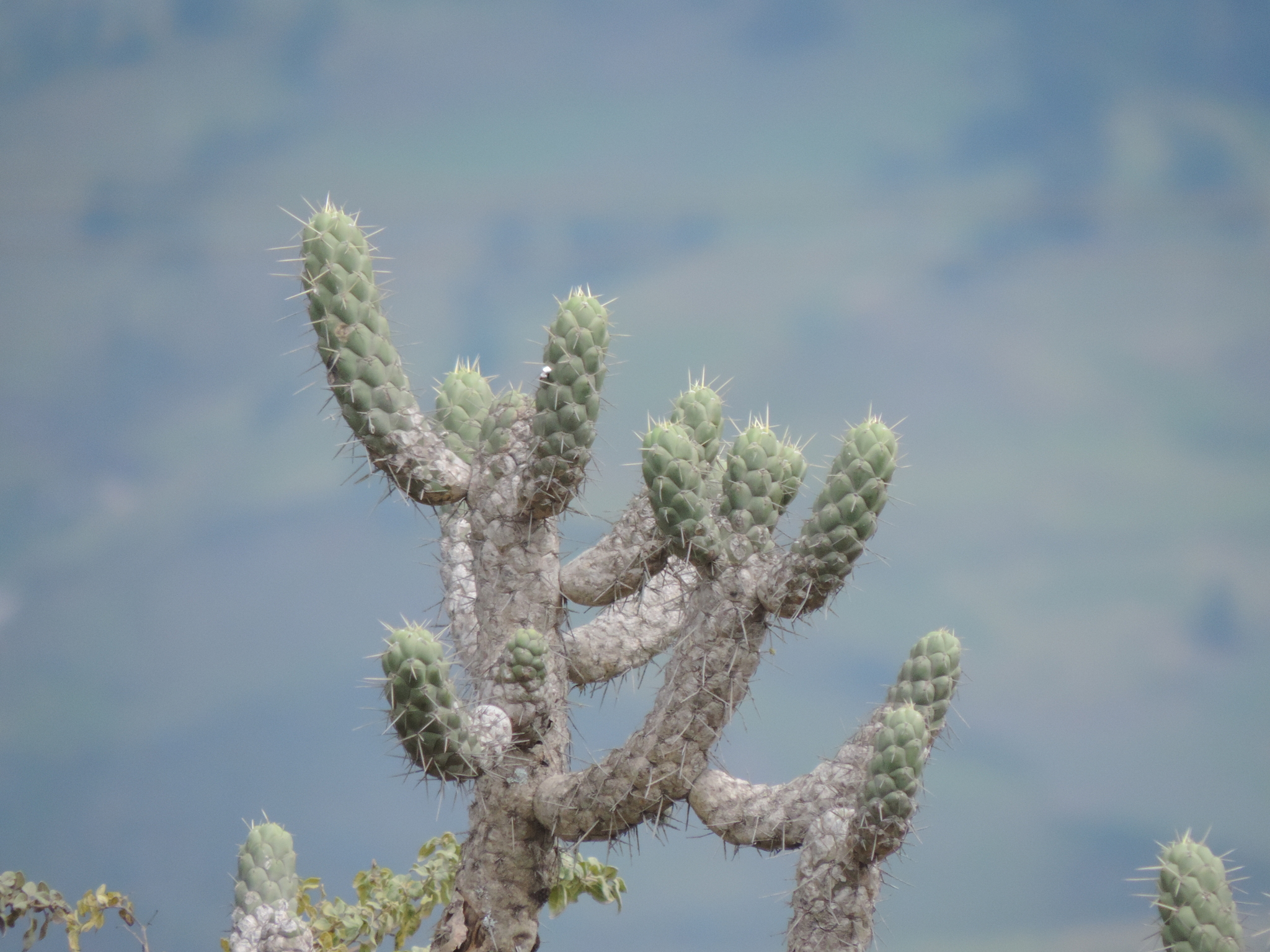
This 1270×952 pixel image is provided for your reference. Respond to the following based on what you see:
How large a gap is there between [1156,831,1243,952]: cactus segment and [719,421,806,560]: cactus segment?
1.14 meters

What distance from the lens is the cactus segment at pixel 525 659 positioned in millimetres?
3330

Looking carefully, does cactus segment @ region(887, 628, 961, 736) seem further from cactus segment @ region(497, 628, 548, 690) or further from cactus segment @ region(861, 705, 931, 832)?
cactus segment @ region(497, 628, 548, 690)

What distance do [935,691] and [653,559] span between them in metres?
0.85

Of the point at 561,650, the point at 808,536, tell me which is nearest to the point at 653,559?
the point at 561,650

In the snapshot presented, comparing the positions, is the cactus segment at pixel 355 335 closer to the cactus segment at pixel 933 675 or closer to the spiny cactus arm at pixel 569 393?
the spiny cactus arm at pixel 569 393

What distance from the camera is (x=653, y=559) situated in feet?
11.7

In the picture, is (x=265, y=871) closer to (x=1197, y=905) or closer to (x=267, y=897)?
(x=267, y=897)

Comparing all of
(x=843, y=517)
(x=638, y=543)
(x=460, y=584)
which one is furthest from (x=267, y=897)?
(x=843, y=517)

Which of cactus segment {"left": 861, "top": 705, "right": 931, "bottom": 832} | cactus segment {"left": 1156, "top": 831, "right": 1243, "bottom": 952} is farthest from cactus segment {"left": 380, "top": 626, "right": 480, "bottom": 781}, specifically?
cactus segment {"left": 1156, "top": 831, "right": 1243, "bottom": 952}

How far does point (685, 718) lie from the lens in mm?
3248

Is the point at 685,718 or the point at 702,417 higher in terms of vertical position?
the point at 702,417

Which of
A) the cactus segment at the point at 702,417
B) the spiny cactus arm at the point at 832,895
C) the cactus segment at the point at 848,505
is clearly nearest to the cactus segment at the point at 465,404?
the cactus segment at the point at 702,417

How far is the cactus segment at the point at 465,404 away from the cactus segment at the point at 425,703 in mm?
893

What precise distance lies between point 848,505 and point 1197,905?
3.40 ft
